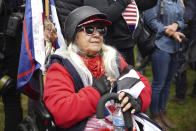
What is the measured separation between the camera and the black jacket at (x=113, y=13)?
2660 mm

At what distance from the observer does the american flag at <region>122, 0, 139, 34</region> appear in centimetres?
291

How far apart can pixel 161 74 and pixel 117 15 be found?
1.24 m

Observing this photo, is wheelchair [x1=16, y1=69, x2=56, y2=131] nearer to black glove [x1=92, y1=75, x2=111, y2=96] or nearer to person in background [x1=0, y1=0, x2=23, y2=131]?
black glove [x1=92, y1=75, x2=111, y2=96]

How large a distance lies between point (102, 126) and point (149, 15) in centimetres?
205

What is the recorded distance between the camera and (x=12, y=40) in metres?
2.81

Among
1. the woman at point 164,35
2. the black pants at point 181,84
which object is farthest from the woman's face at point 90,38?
the black pants at point 181,84

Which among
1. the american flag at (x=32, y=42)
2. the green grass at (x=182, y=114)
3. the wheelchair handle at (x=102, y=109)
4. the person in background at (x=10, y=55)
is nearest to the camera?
the wheelchair handle at (x=102, y=109)

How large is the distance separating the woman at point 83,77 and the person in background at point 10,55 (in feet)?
2.30

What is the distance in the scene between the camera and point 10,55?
2805mm

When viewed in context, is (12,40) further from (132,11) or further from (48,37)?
(132,11)

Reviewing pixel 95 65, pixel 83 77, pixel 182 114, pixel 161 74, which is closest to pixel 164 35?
pixel 161 74

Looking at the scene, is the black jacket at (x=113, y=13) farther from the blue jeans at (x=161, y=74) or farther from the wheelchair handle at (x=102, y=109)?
the wheelchair handle at (x=102, y=109)

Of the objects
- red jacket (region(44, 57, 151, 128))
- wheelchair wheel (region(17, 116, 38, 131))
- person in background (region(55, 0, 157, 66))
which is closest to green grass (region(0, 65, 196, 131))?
wheelchair wheel (region(17, 116, 38, 131))

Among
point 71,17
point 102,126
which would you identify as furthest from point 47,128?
point 71,17
